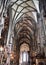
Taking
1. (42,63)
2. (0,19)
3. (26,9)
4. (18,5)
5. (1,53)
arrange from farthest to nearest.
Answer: (26,9), (18,5), (42,63), (1,53), (0,19)

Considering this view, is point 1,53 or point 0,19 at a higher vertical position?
point 0,19

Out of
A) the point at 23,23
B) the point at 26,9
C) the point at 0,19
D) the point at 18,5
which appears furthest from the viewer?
the point at 23,23

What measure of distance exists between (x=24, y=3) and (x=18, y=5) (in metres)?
0.95

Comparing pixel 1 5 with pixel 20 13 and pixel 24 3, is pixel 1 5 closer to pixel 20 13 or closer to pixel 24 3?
pixel 24 3

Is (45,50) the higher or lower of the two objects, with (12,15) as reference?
lower

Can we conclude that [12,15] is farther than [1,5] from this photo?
Yes

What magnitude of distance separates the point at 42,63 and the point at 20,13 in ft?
36.2

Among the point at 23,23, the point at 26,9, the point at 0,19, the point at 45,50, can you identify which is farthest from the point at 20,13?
the point at 0,19

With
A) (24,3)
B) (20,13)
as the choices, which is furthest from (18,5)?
(20,13)

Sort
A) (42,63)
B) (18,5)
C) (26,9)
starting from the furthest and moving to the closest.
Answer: (26,9) → (18,5) → (42,63)

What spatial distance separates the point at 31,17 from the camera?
3183cm

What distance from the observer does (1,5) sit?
A: 63.2 ft

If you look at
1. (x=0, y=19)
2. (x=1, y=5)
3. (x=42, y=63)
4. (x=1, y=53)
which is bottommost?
(x=42, y=63)

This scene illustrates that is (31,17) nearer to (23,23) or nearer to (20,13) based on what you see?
(20,13)
